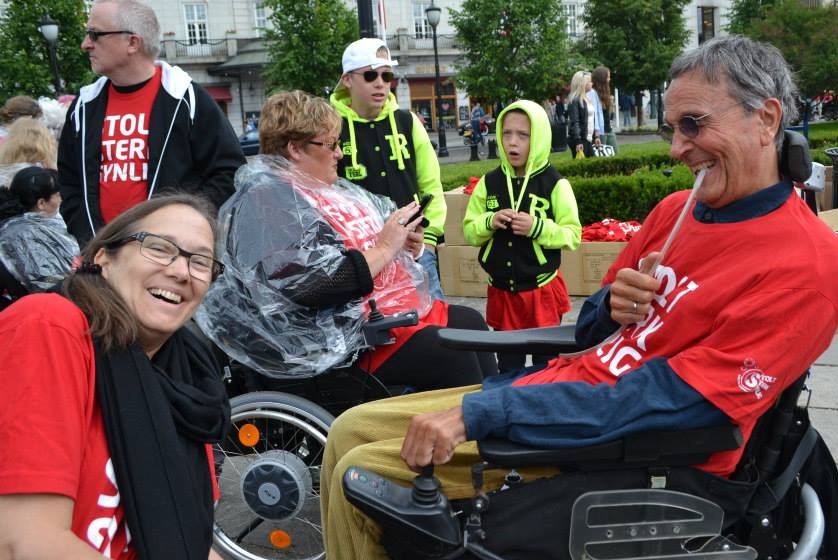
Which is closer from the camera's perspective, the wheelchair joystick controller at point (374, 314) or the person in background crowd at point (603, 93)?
the wheelchair joystick controller at point (374, 314)

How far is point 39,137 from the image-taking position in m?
5.51

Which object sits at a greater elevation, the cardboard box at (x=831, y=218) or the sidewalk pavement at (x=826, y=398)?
the cardboard box at (x=831, y=218)

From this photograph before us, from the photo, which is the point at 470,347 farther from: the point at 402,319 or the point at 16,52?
the point at 16,52

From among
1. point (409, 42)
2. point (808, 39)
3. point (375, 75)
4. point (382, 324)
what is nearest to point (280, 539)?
point (382, 324)

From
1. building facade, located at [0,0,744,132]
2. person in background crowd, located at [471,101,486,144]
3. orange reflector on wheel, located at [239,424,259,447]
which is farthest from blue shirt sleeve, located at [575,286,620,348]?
building facade, located at [0,0,744,132]

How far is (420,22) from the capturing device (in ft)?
145

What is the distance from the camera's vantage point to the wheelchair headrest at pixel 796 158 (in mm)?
2111

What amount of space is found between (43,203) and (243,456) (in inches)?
88.6

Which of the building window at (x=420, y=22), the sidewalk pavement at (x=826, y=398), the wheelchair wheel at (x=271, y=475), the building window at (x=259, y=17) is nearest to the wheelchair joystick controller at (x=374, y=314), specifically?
the wheelchair wheel at (x=271, y=475)

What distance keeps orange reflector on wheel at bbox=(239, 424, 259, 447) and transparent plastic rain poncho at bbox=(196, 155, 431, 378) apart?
23 centimetres

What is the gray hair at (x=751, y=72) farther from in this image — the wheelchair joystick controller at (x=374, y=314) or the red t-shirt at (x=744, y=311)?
the wheelchair joystick controller at (x=374, y=314)

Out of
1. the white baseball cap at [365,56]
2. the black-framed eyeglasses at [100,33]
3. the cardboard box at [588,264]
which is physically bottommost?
the cardboard box at [588,264]

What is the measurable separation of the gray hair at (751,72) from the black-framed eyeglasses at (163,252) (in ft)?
4.34

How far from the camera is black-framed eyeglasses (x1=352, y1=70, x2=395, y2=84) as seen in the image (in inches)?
173
